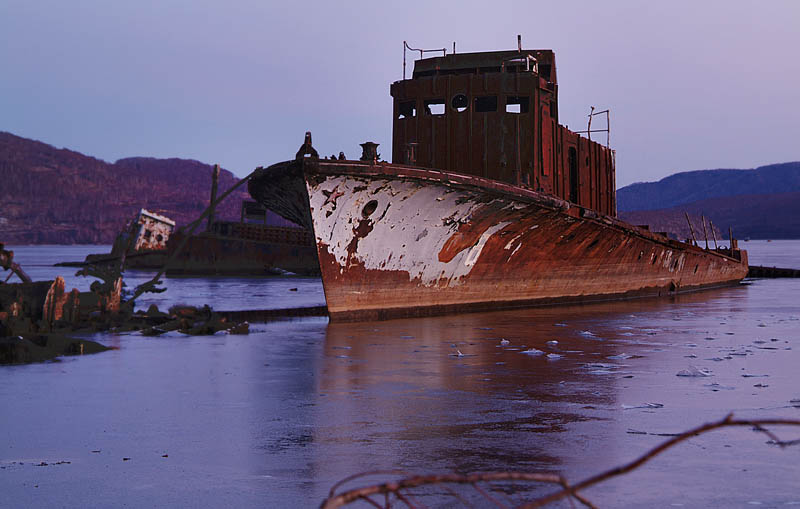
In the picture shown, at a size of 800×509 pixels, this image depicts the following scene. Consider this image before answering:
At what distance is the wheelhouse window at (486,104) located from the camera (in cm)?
1795

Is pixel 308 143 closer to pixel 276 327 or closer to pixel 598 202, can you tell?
pixel 276 327

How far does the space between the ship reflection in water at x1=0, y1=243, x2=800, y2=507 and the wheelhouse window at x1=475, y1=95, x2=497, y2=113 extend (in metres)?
7.98

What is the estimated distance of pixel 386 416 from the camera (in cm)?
582

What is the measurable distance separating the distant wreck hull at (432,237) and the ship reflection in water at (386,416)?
2.30 metres

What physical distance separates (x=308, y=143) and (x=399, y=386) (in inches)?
238

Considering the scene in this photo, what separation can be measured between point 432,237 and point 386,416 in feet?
27.6

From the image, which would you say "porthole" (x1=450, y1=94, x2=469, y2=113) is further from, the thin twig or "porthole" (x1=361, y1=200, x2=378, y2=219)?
the thin twig

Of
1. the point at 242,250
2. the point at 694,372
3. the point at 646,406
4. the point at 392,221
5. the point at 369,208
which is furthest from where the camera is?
the point at 242,250

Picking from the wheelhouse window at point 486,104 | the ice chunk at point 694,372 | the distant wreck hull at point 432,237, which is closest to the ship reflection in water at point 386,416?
the ice chunk at point 694,372

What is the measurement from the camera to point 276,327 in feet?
45.5

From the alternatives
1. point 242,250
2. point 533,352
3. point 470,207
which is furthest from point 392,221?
point 242,250

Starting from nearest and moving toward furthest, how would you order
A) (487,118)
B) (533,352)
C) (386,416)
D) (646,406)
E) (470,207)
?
(386,416) < (646,406) < (533,352) < (470,207) < (487,118)

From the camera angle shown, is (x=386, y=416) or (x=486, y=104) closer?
(x=386, y=416)

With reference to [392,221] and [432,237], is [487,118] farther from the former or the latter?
[392,221]
